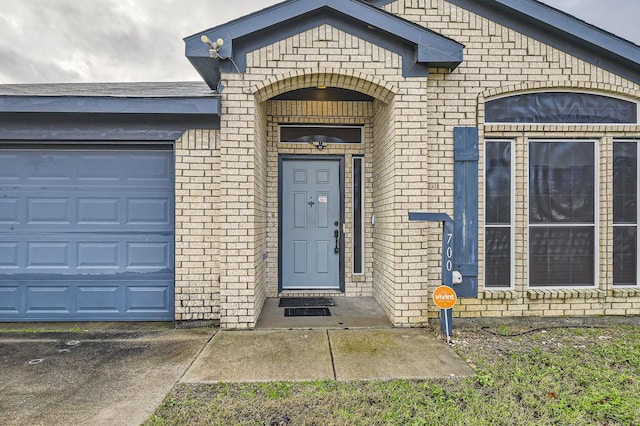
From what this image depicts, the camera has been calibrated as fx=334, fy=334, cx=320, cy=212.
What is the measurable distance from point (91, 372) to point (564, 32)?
22.6ft

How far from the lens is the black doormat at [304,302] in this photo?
17.2 ft

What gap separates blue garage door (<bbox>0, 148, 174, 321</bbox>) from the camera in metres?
4.62

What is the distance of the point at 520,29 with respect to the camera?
4.66m

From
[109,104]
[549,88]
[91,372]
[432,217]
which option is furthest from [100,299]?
[549,88]

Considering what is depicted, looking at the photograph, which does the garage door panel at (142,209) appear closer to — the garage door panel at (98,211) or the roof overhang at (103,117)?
the garage door panel at (98,211)

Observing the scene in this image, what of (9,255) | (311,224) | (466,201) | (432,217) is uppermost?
(466,201)

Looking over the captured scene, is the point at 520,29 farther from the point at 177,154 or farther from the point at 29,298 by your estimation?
the point at 29,298

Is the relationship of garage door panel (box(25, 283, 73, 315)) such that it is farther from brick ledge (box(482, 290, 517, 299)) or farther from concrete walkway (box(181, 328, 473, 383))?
brick ledge (box(482, 290, 517, 299))

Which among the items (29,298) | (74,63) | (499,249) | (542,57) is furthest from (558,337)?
(74,63)

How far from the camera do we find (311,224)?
231 inches

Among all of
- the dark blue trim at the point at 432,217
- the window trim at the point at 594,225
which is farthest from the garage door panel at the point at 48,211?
the window trim at the point at 594,225

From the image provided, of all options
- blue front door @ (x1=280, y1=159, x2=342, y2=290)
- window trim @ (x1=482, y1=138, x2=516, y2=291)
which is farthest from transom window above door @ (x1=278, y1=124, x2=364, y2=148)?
window trim @ (x1=482, y1=138, x2=516, y2=291)

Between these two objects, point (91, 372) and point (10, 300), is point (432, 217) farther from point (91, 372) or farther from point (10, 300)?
point (10, 300)

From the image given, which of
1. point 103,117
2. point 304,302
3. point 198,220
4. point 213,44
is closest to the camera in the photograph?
point 213,44
